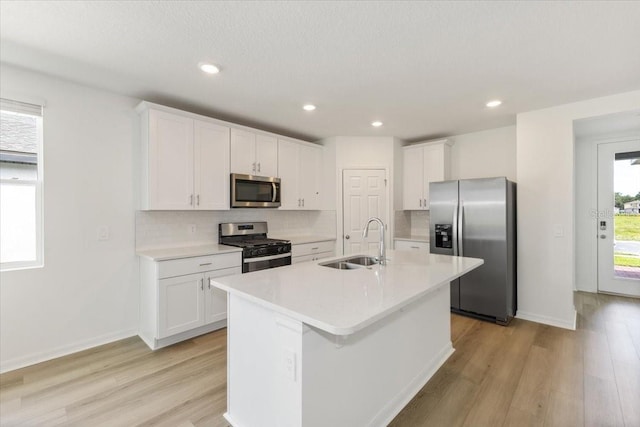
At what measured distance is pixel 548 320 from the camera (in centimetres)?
334

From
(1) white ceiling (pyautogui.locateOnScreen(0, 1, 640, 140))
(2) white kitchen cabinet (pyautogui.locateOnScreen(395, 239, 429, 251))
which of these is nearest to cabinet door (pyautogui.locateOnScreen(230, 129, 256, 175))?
(1) white ceiling (pyautogui.locateOnScreen(0, 1, 640, 140))

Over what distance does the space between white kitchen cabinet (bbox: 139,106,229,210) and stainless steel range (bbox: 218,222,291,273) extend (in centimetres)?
43

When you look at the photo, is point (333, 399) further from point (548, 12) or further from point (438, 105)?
point (438, 105)

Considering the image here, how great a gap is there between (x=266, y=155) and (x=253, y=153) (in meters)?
0.21

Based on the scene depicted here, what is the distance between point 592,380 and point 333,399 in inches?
83.1

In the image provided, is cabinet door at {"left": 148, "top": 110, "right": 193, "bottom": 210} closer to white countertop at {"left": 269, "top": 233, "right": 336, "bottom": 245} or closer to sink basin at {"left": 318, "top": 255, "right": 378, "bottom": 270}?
white countertop at {"left": 269, "top": 233, "right": 336, "bottom": 245}

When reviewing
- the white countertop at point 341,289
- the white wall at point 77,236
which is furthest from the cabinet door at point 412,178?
the white wall at point 77,236

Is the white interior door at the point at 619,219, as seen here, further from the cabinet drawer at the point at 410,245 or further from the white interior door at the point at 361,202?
the white interior door at the point at 361,202

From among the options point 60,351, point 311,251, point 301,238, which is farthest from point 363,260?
point 60,351

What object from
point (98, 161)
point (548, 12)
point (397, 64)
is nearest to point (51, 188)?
point (98, 161)

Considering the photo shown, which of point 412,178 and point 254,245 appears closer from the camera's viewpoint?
point 254,245

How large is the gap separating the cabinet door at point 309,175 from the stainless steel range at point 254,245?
32.7 inches

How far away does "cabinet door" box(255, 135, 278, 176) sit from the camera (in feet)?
12.5

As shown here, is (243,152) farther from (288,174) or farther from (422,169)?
(422,169)
